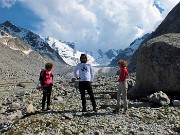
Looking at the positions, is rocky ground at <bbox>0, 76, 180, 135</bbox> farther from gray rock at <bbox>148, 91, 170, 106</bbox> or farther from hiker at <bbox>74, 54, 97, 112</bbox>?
hiker at <bbox>74, 54, 97, 112</bbox>

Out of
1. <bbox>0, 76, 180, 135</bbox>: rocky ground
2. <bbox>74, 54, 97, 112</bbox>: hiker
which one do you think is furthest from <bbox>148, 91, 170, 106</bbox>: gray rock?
<bbox>74, 54, 97, 112</bbox>: hiker

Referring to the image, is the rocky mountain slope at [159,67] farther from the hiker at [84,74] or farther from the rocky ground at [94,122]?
the hiker at [84,74]

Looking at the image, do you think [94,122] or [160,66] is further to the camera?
[160,66]

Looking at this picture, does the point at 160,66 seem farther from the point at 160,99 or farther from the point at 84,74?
the point at 84,74

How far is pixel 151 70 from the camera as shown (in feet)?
83.6

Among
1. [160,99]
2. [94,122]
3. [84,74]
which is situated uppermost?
[84,74]

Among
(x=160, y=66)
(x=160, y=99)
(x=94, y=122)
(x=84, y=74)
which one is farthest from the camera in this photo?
(x=160, y=66)

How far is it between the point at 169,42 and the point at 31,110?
10.4m

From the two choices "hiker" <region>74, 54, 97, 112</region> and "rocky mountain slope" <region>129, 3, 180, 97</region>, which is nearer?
"hiker" <region>74, 54, 97, 112</region>

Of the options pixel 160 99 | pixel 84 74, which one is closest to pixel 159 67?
pixel 160 99

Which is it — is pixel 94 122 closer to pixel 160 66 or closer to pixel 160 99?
pixel 160 99

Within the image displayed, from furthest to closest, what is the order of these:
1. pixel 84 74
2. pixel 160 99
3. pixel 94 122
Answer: pixel 160 99
pixel 84 74
pixel 94 122

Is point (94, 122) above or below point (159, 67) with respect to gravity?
below

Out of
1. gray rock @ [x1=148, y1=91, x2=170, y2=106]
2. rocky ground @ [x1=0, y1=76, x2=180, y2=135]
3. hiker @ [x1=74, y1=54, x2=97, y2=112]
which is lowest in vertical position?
rocky ground @ [x1=0, y1=76, x2=180, y2=135]
